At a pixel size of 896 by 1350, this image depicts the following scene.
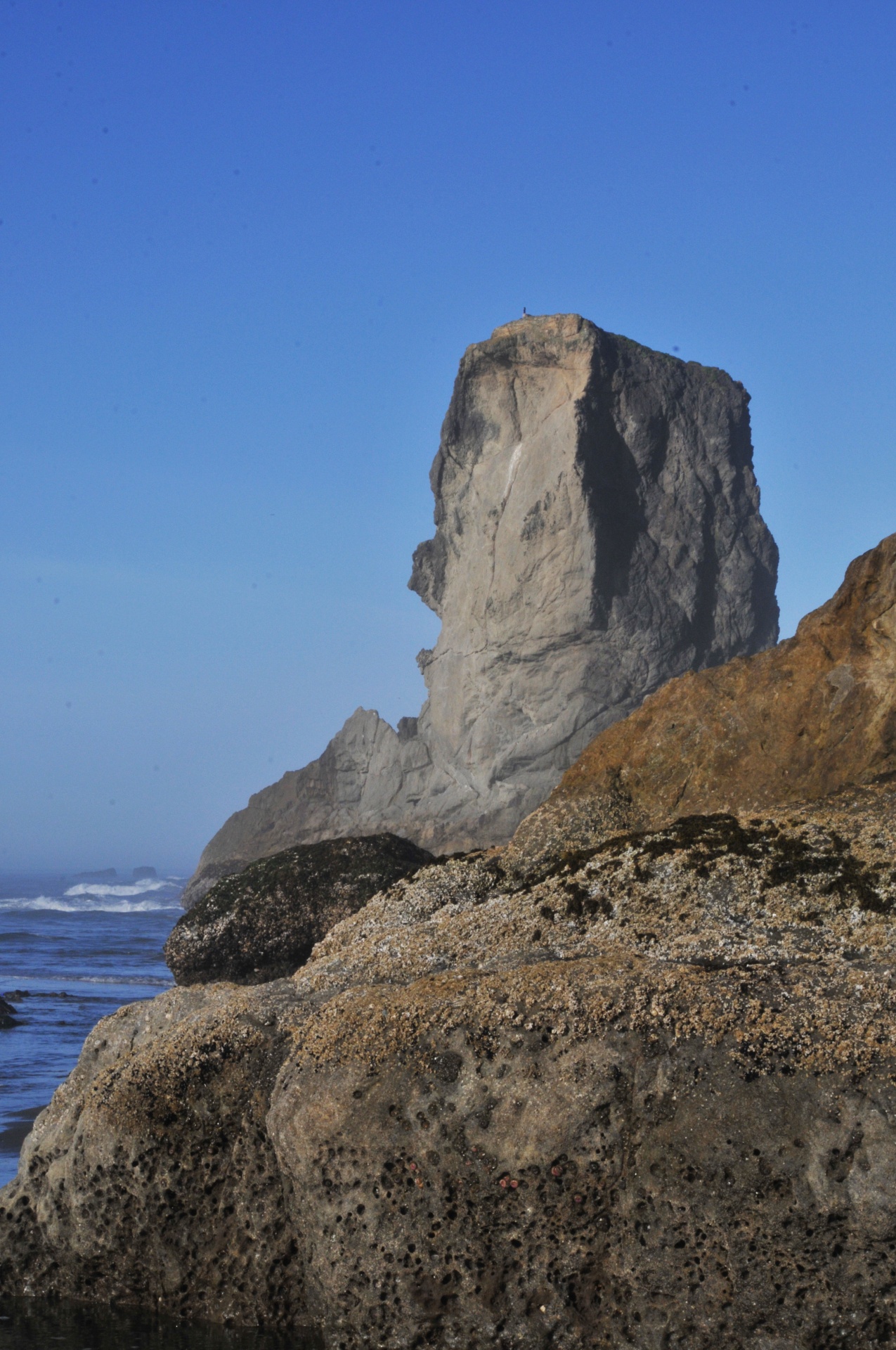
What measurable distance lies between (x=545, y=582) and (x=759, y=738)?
48.4 meters

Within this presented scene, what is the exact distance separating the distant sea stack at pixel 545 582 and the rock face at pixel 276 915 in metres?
39.6

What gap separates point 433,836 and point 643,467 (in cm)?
2297

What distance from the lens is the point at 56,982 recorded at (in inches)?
990

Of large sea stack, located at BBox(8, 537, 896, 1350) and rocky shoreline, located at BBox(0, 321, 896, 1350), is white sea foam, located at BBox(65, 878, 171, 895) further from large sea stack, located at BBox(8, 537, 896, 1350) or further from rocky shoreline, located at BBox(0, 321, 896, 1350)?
large sea stack, located at BBox(8, 537, 896, 1350)

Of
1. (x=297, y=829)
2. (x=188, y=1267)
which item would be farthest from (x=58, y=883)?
(x=188, y=1267)

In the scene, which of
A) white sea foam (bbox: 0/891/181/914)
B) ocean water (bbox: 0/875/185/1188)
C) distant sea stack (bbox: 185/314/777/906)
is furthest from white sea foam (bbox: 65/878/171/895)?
distant sea stack (bbox: 185/314/777/906)

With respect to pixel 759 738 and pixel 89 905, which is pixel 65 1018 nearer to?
pixel 759 738

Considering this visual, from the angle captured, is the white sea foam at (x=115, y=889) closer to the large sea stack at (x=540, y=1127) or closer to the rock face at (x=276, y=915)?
the rock face at (x=276, y=915)

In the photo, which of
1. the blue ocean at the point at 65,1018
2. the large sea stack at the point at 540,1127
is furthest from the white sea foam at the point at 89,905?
the large sea stack at the point at 540,1127

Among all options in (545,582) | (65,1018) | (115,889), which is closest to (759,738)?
(65,1018)

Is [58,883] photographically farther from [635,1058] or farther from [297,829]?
[635,1058]

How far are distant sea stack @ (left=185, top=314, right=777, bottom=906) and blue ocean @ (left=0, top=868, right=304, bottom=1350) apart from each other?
43.2 feet

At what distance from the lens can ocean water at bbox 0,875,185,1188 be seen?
12695 mm

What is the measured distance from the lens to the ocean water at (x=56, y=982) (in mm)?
12695
